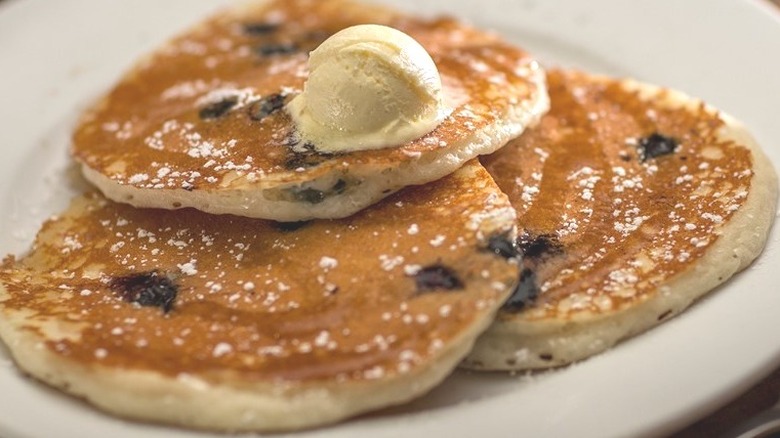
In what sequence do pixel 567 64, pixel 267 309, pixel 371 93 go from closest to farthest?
A: pixel 267 309 → pixel 371 93 → pixel 567 64

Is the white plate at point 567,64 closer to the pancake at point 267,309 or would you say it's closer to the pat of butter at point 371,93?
the pancake at point 267,309

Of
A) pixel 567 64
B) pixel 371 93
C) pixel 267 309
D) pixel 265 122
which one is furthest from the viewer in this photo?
pixel 567 64

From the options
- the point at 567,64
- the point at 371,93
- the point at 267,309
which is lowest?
the point at 267,309

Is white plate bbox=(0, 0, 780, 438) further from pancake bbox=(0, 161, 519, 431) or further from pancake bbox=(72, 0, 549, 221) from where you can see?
pancake bbox=(72, 0, 549, 221)

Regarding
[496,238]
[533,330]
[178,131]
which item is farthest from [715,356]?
[178,131]

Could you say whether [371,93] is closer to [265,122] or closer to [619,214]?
[265,122]

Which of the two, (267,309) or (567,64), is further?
(567,64)

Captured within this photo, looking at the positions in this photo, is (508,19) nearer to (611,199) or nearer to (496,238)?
(611,199)

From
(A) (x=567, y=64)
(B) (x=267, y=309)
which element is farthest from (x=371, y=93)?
(A) (x=567, y=64)
